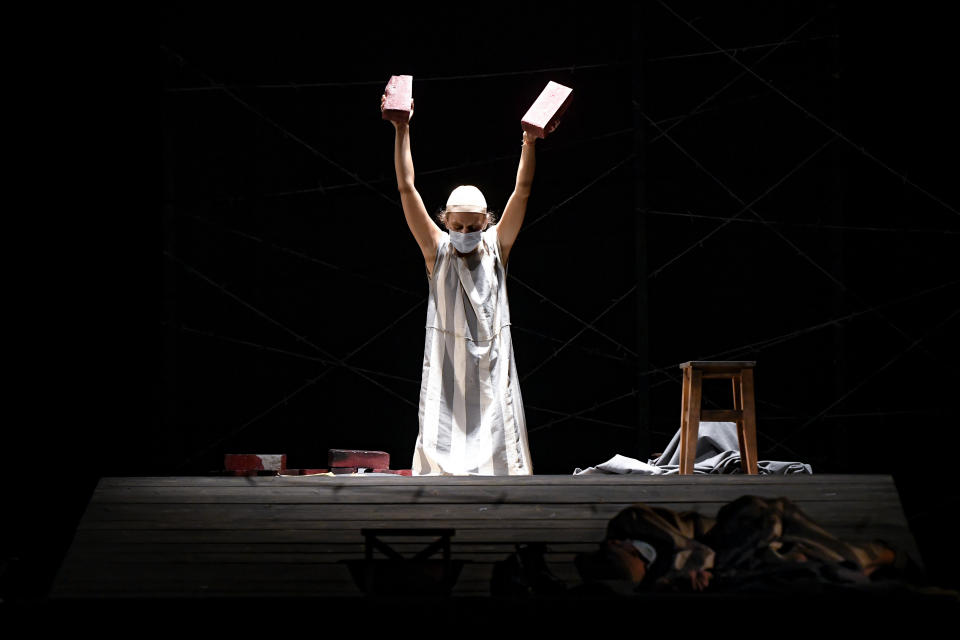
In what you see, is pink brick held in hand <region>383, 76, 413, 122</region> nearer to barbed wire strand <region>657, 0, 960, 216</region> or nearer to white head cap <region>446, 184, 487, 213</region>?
white head cap <region>446, 184, 487, 213</region>

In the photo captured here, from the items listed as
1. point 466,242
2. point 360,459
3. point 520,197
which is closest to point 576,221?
point 520,197

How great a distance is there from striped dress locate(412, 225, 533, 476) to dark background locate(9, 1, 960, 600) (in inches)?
47.6

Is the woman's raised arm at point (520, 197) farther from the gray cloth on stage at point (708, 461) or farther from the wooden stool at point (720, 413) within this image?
the gray cloth on stage at point (708, 461)

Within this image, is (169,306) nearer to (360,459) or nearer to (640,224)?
(360,459)

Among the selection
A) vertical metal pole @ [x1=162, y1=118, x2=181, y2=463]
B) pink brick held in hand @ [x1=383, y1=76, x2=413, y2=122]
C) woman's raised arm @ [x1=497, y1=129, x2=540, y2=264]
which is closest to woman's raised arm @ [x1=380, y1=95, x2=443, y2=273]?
pink brick held in hand @ [x1=383, y1=76, x2=413, y2=122]

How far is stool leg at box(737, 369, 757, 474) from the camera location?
4387 millimetres

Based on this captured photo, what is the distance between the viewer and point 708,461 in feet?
16.3

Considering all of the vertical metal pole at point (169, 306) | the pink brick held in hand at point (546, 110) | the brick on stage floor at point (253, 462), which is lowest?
the brick on stage floor at point (253, 462)

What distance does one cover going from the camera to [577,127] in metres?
5.76

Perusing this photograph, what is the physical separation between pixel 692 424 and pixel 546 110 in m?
1.42

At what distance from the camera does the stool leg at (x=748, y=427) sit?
439 centimetres

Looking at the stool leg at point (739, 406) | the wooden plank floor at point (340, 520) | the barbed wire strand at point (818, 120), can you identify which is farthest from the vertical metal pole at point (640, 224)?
the wooden plank floor at point (340, 520)

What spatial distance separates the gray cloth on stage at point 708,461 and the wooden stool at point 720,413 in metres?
0.25

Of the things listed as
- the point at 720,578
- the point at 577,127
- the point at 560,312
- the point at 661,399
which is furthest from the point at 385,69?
the point at 720,578
